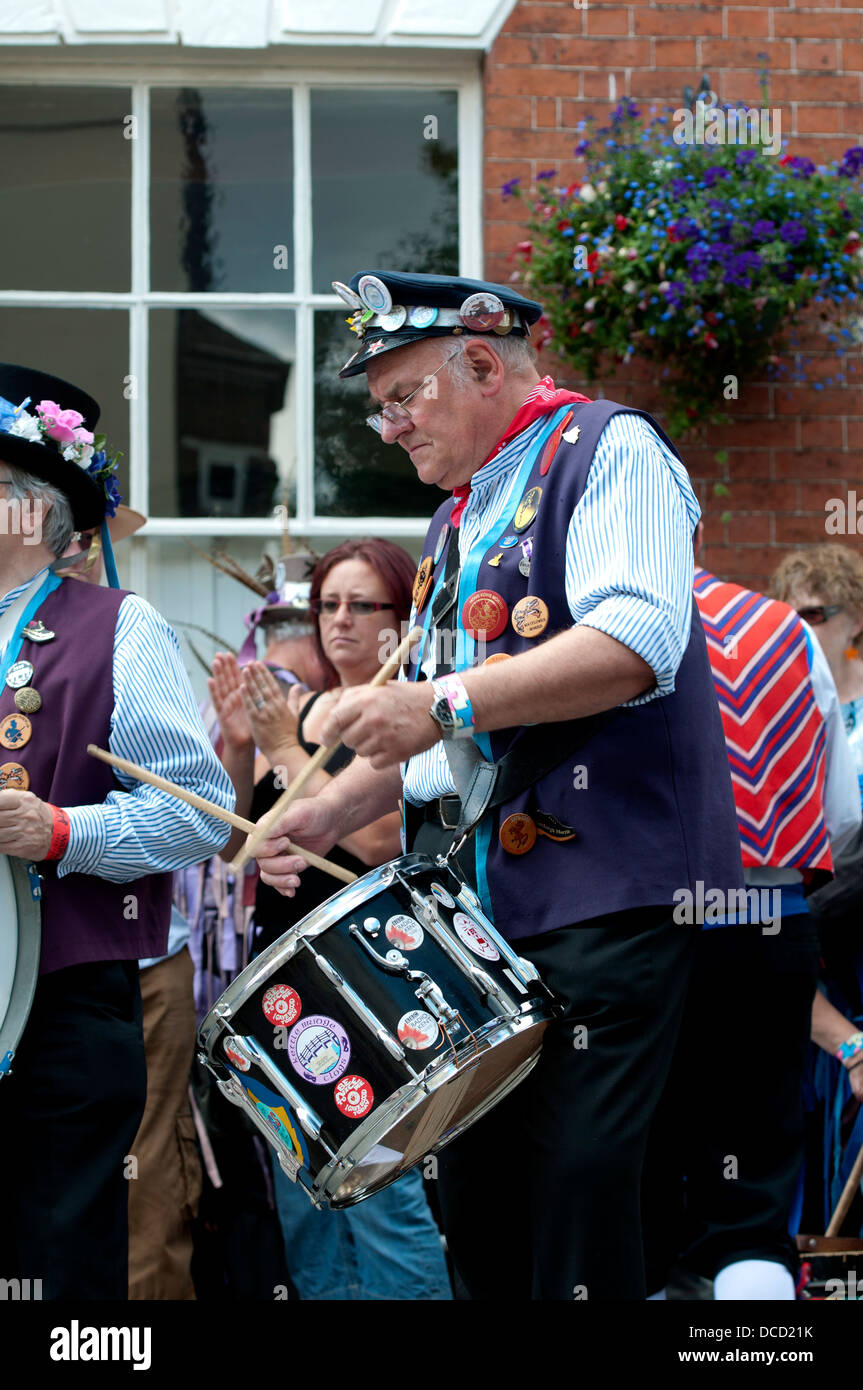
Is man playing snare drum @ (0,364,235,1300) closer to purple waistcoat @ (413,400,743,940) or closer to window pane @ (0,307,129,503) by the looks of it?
purple waistcoat @ (413,400,743,940)

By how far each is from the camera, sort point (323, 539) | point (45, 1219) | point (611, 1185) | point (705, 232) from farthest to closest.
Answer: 1. point (323, 539)
2. point (705, 232)
3. point (45, 1219)
4. point (611, 1185)

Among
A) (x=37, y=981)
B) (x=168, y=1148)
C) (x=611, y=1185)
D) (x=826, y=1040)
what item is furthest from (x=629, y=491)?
(x=168, y=1148)

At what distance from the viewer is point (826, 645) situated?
4094 mm

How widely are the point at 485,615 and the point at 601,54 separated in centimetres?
361

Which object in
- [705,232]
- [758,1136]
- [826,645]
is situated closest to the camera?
[758,1136]

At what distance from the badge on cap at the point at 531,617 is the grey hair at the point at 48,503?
1.03 meters

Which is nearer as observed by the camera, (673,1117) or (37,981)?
(37,981)

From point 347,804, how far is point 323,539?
8.62 feet

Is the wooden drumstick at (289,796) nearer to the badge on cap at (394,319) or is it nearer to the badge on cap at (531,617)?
the badge on cap at (531,617)

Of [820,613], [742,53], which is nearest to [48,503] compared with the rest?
[820,613]

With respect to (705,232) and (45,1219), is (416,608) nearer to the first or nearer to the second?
(45,1219)

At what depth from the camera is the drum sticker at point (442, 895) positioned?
2232mm

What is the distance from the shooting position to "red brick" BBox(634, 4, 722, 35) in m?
5.20

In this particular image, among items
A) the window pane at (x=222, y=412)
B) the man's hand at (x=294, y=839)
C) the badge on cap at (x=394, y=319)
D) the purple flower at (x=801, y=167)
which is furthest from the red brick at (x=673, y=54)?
the man's hand at (x=294, y=839)
